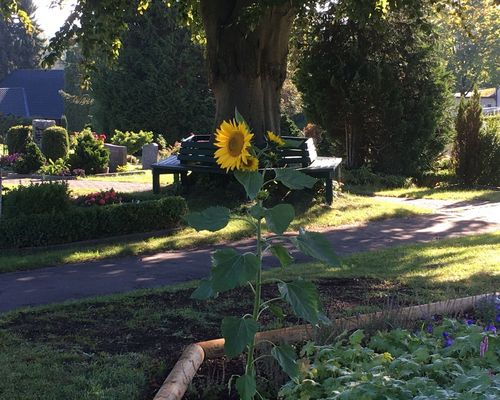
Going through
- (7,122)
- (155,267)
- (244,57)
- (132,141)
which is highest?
(244,57)

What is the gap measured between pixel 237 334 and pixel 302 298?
343mm

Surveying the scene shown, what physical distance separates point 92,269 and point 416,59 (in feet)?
47.1

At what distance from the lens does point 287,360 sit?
10.4ft

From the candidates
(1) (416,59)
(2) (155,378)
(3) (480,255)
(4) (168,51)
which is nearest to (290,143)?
(2) (155,378)

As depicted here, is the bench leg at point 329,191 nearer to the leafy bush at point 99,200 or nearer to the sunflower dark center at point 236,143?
the leafy bush at point 99,200

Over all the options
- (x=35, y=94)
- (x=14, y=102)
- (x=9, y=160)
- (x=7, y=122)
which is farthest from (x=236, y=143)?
(x=35, y=94)

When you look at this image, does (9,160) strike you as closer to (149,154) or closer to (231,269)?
(149,154)

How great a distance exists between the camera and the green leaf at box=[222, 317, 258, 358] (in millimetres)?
2986

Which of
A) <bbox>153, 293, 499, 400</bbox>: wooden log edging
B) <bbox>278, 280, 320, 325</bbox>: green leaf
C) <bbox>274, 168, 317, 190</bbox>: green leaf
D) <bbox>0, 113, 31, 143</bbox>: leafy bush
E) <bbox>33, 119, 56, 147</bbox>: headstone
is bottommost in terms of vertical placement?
<bbox>153, 293, 499, 400</bbox>: wooden log edging

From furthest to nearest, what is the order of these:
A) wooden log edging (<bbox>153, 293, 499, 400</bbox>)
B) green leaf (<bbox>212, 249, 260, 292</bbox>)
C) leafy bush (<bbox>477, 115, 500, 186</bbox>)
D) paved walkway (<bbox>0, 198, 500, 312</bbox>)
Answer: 1. leafy bush (<bbox>477, 115, 500, 186</bbox>)
2. paved walkway (<bbox>0, 198, 500, 312</bbox>)
3. wooden log edging (<bbox>153, 293, 499, 400</bbox>)
4. green leaf (<bbox>212, 249, 260, 292</bbox>)

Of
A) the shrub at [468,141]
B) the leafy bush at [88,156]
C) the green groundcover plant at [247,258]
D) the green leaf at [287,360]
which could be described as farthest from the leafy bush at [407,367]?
the leafy bush at [88,156]

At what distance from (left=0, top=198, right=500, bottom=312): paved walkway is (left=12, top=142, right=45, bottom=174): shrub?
12.7m

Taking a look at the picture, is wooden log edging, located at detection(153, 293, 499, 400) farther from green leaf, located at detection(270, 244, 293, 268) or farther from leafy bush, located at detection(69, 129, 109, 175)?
leafy bush, located at detection(69, 129, 109, 175)

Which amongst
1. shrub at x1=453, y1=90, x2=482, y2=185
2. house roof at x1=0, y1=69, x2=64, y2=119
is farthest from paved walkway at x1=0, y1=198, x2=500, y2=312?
house roof at x1=0, y1=69, x2=64, y2=119
